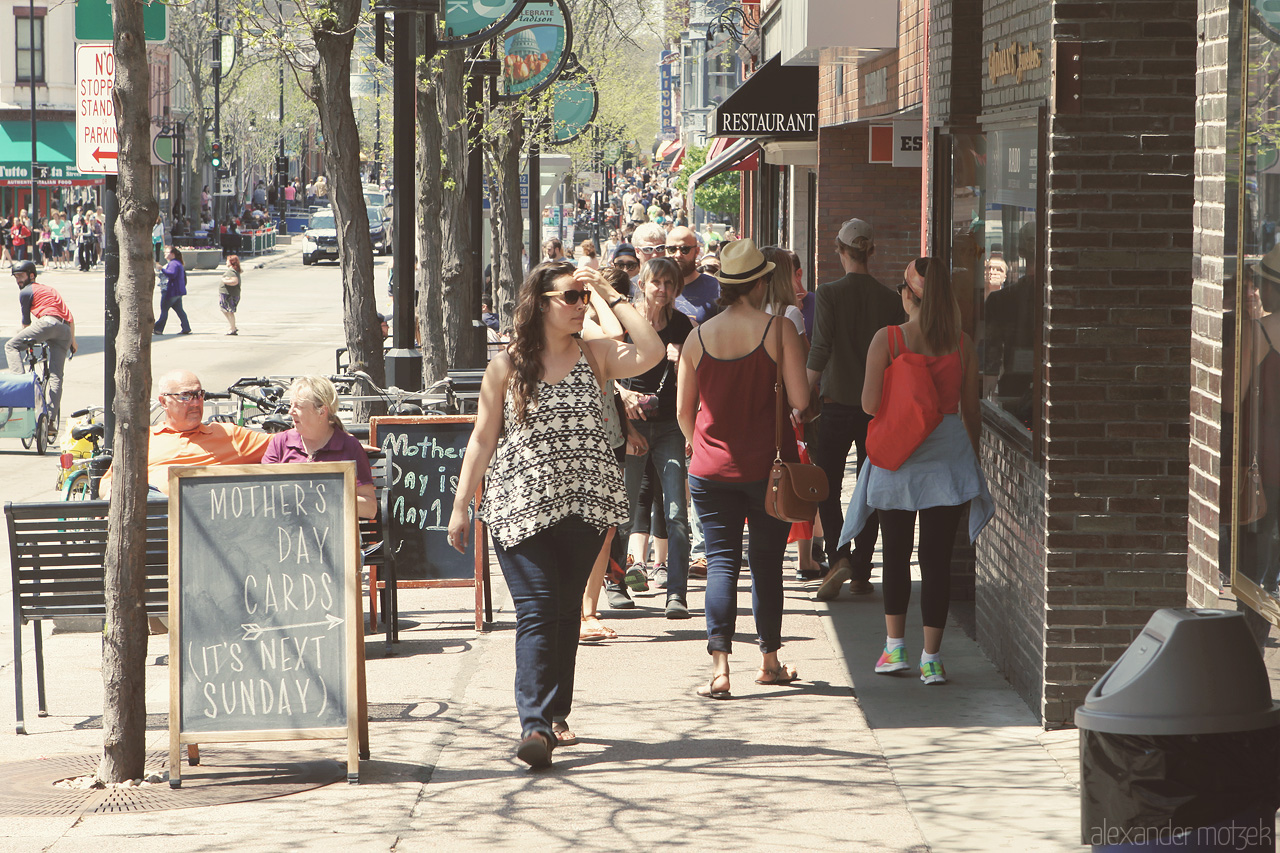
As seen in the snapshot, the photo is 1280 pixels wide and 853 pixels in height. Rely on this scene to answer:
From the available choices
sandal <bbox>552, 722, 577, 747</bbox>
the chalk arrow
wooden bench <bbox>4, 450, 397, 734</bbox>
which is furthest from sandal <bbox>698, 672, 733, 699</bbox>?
wooden bench <bbox>4, 450, 397, 734</bbox>

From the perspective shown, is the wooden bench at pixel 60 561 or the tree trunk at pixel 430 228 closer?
the wooden bench at pixel 60 561

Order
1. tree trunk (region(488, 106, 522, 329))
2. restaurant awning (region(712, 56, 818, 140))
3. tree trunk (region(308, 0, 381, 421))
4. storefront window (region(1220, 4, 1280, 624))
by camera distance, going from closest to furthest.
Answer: storefront window (region(1220, 4, 1280, 624)), tree trunk (region(308, 0, 381, 421)), restaurant awning (region(712, 56, 818, 140)), tree trunk (region(488, 106, 522, 329))

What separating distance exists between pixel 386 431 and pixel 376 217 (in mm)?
59344

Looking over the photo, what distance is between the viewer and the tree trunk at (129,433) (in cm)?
535

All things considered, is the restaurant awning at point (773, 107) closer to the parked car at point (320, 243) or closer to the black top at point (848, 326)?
the black top at point (848, 326)

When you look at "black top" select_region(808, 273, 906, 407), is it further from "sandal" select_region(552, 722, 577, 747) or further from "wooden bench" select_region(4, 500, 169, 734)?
"wooden bench" select_region(4, 500, 169, 734)

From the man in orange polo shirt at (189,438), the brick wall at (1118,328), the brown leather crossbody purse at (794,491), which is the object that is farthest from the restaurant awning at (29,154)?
the brick wall at (1118,328)

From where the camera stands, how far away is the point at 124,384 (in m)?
5.35

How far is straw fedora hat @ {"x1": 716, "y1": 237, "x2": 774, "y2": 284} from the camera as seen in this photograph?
6.38 m

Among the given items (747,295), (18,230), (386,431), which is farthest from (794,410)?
(18,230)

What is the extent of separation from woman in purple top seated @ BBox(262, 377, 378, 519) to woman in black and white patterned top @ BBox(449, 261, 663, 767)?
144 cm

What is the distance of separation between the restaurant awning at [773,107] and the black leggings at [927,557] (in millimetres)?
9905

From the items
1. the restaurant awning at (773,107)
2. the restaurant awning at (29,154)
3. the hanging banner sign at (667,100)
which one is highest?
the hanging banner sign at (667,100)

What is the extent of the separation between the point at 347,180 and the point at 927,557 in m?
6.78
